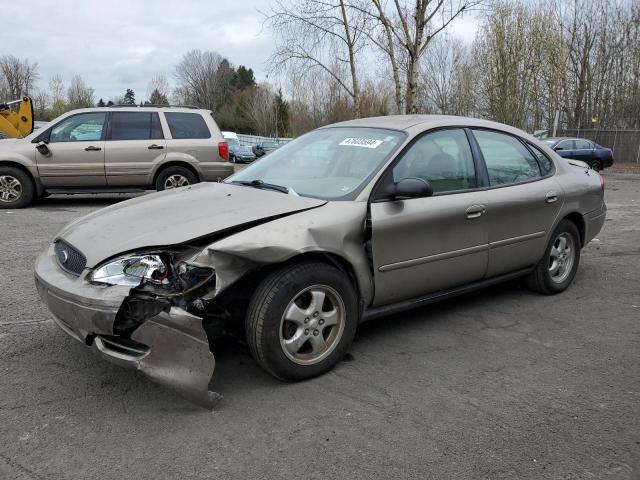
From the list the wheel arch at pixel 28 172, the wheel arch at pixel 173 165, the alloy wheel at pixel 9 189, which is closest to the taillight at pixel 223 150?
the wheel arch at pixel 173 165

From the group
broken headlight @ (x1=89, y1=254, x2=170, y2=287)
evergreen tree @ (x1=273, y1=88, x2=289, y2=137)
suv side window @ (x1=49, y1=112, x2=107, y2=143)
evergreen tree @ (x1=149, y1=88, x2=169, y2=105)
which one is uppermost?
evergreen tree @ (x1=149, y1=88, x2=169, y2=105)

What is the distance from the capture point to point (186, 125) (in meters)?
9.99

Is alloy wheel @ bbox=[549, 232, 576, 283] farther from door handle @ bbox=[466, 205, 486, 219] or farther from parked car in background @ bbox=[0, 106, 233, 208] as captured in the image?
parked car in background @ bbox=[0, 106, 233, 208]

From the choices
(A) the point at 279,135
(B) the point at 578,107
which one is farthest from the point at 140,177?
(A) the point at 279,135

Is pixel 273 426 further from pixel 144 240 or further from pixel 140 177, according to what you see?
pixel 140 177

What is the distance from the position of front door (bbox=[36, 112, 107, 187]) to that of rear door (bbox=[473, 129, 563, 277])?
735cm

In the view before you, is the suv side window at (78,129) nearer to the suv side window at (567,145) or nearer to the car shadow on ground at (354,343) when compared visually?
the car shadow on ground at (354,343)

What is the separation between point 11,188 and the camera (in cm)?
938

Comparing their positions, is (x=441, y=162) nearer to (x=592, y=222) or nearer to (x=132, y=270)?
(x=592, y=222)

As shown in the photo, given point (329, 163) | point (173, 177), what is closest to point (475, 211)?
point (329, 163)

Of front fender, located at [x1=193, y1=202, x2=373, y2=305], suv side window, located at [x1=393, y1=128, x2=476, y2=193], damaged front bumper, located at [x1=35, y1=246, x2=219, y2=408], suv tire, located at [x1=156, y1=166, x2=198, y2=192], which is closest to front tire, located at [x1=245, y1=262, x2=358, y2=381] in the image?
front fender, located at [x1=193, y1=202, x2=373, y2=305]

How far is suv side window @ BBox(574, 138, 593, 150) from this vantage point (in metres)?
23.1

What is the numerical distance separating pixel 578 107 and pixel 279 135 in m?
31.7

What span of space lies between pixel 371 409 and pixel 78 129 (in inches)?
335
